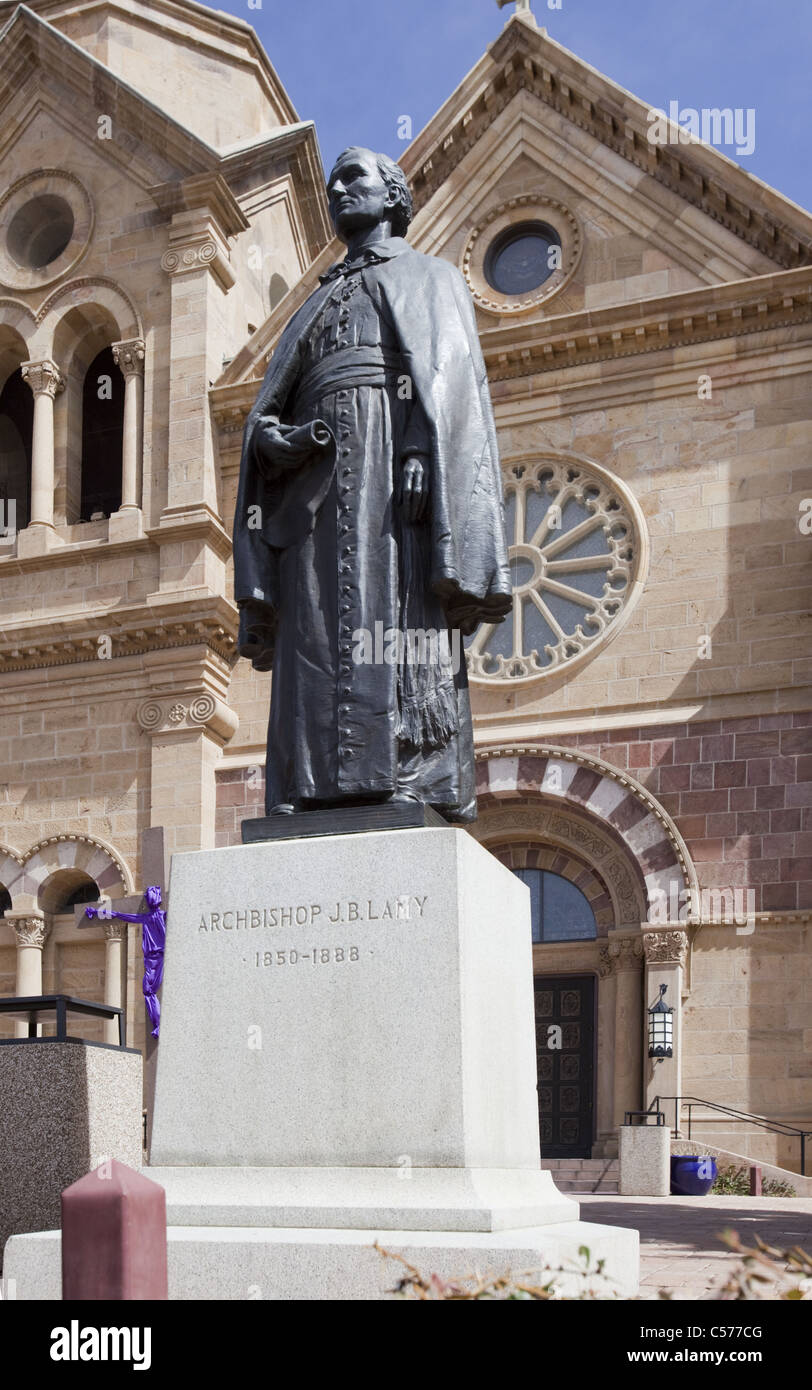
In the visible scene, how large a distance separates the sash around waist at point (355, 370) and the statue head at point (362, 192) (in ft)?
2.65

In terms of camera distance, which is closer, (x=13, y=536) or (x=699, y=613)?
(x=699, y=613)

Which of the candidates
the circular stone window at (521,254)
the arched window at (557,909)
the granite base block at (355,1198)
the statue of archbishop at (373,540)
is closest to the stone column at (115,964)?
the arched window at (557,909)

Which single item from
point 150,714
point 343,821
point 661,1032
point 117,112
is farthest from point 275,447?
point 117,112

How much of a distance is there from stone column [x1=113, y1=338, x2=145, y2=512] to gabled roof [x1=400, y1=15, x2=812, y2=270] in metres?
5.26

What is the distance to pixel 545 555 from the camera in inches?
934

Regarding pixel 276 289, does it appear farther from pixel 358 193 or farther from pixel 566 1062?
pixel 358 193

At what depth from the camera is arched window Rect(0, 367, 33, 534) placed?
1180 inches

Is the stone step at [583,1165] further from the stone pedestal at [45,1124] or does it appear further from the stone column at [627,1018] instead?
the stone pedestal at [45,1124]

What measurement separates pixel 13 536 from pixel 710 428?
11891mm

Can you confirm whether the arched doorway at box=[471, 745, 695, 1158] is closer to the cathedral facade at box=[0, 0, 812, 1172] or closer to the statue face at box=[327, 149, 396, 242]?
the cathedral facade at box=[0, 0, 812, 1172]

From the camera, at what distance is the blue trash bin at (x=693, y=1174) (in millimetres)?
18625

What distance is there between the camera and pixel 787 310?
2259cm
